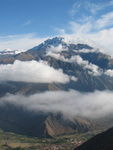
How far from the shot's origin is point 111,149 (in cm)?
15238

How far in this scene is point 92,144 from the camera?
198875 mm

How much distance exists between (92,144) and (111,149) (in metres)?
47.6

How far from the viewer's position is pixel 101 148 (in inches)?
6590

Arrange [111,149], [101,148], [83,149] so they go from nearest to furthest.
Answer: [111,149] < [101,148] < [83,149]

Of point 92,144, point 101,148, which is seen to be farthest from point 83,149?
point 101,148

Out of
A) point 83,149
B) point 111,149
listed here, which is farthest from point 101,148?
point 83,149

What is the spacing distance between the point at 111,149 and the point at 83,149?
47303mm

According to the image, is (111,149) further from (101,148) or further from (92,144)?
(92,144)

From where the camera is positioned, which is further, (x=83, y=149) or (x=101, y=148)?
(x=83, y=149)

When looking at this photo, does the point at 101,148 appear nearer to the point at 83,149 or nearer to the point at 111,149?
the point at 111,149

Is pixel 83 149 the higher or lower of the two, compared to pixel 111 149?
lower

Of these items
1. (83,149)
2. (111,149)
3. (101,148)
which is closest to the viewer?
(111,149)

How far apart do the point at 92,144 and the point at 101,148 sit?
1260 inches

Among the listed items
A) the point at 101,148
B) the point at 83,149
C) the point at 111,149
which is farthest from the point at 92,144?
the point at 111,149
